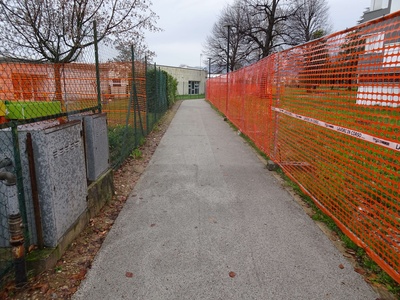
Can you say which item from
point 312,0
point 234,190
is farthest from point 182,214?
point 312,0

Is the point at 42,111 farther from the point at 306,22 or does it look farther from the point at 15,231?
the point at 306,22

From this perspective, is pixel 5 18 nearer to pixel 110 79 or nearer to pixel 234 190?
pixel 110 79

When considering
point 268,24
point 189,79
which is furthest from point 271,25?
point 189,79

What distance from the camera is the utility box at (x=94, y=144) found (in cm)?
391

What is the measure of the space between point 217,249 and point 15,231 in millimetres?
1850

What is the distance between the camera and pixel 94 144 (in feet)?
13.1

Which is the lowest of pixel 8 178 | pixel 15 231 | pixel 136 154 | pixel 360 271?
pixel 360 271

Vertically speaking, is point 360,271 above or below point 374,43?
below

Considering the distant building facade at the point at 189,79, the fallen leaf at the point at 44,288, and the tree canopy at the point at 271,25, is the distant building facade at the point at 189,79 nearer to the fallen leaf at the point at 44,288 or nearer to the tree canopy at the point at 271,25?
the tree canopy at the point at 271,25

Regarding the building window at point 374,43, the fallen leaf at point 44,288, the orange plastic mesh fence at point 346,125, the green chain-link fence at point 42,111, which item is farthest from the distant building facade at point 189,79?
the fallen leaf at point 44,288

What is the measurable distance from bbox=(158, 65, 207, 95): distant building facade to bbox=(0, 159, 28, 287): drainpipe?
47.8 m

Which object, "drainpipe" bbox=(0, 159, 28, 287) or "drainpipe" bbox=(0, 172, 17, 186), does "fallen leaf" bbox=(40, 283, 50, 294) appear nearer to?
"drainpipe" bbox=(0, 159, 28, 287)

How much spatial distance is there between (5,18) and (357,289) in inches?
512

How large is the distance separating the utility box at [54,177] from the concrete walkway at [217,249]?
52 centimetres
